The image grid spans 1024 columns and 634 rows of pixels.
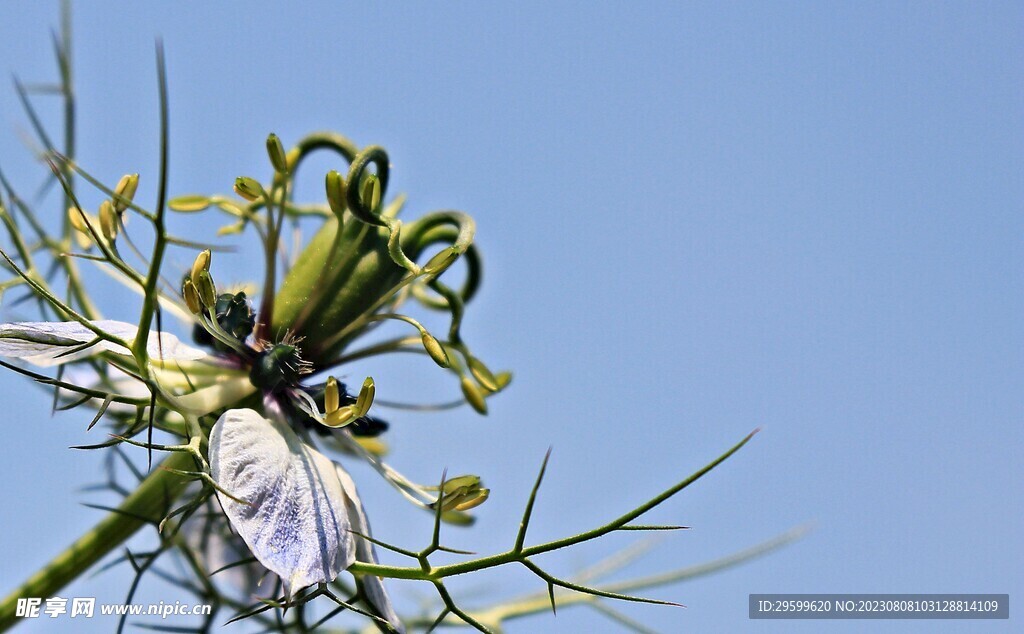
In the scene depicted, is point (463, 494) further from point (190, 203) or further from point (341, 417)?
point (190, 203)

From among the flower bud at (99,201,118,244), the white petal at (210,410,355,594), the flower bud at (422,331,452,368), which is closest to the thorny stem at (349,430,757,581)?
the white petal at (210,410,355,594)

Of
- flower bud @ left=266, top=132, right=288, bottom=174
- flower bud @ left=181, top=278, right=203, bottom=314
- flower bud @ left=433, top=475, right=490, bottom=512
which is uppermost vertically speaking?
flower bud @ left=266, top=132, right=288, bottom=174

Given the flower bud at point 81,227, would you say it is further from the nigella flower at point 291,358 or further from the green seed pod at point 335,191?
the green seed pod at point 335,191

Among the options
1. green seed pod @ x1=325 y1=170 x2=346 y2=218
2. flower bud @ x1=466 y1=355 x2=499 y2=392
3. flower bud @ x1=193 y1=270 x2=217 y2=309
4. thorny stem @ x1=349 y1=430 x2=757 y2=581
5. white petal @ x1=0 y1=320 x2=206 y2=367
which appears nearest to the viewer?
thorny stem @ x1=349 y1=430 x2=757 y2=581

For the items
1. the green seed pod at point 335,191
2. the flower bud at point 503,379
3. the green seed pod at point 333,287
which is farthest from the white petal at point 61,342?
the flower bud at point 503,379

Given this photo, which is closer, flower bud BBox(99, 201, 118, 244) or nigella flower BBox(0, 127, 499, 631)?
nigella flower BBox(0, 127, 499, 631)

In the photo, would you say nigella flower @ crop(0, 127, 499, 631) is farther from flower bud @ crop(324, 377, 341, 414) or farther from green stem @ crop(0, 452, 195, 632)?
green stem @ crop(0, 452, 195, 632)

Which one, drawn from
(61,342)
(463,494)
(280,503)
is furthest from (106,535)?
(463,494)
